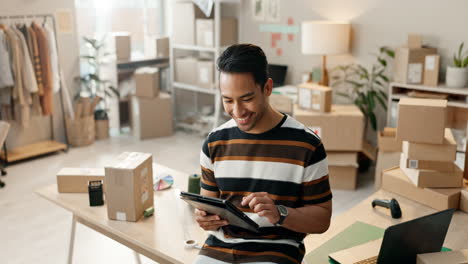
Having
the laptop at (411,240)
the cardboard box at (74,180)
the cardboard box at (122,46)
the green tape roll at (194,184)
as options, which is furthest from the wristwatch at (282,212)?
the cardboard box at (122,46)

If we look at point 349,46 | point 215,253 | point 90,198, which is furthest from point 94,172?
point 349,46

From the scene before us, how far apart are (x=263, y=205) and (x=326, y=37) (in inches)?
134

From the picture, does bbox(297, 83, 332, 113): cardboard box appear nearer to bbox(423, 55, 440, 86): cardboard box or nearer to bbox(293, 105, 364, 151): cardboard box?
bbox(293, 105, 364, 151): cardboard box

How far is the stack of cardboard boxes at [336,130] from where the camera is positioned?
436cm

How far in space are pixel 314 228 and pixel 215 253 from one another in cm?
36

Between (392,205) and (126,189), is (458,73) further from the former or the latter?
(126,189)

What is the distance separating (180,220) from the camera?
2365 millimetres

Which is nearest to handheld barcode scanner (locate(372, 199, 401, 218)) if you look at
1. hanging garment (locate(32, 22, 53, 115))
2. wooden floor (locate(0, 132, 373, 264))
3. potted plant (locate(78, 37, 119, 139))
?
wooden floor (locate(0, 132, 373, 264))

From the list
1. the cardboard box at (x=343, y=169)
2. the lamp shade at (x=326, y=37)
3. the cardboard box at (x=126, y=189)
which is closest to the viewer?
the cardboard box at (x=126, y=189)

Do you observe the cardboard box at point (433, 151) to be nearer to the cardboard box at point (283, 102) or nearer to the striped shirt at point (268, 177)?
the striped shirt at point (268, 177)

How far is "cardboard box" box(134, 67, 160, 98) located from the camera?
5855 millimetres

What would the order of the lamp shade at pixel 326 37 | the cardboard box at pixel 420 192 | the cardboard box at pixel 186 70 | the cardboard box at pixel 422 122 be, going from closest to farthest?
1. the cardboard box at pixel 420 192
2. the cardboard box at pixel 422 122
3. the lamp shade at pixel 326 37
4. the cardboard box at pixel 186 70

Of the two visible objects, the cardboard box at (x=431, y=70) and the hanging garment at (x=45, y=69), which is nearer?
the cardboard box at (x=431, y=70)

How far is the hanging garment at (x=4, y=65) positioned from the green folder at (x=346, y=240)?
3836 millimetres
